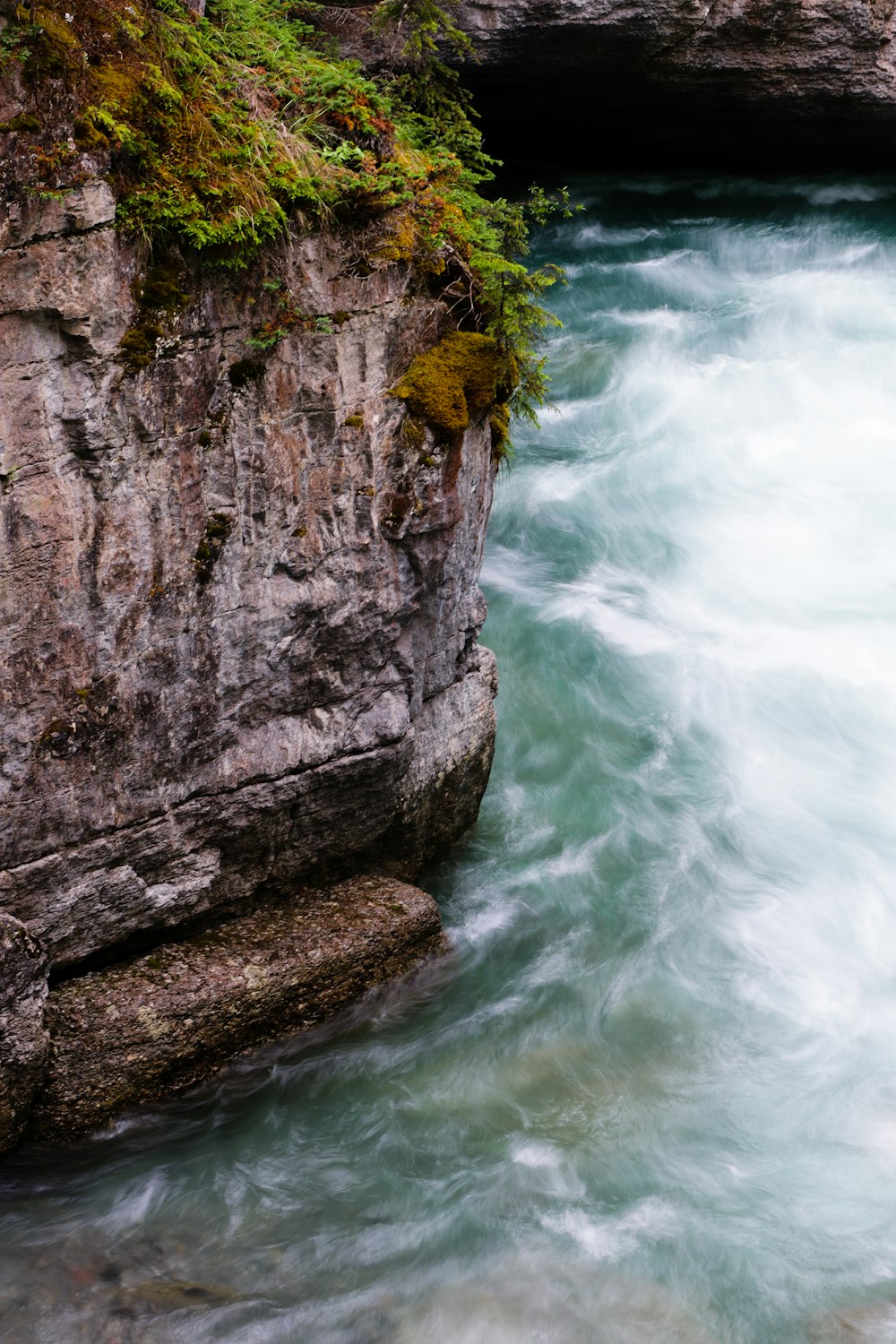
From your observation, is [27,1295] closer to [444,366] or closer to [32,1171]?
[32,1171]

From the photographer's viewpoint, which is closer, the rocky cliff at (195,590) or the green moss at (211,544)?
the rocky cliff at (195,590)

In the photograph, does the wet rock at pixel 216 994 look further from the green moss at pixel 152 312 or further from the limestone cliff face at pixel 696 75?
the limestone cliff face at pixel 696 75

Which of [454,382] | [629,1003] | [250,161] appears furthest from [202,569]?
[629,1003]

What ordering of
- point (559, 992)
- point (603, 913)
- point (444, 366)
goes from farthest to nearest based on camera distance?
point (603, 913) → point (559, 992) → point (444, 366)

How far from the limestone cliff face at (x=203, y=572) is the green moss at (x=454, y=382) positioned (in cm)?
12

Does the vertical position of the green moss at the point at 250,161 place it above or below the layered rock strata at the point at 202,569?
above

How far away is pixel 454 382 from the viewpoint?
5477 millimetres

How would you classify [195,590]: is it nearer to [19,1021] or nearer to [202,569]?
[202,569]

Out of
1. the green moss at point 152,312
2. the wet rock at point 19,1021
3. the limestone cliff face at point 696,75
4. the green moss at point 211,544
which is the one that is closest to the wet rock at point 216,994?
the wet rock at point 19,1021

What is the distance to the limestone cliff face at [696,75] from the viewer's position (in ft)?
35.0

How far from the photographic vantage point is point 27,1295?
4.62 m

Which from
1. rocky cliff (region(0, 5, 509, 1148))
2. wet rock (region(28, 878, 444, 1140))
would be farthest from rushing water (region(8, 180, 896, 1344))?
rocky cliff (region(0, 5, 509, 1148))

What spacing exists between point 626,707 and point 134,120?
558cm

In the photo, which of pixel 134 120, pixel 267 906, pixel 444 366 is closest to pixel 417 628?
pixel 444 366
